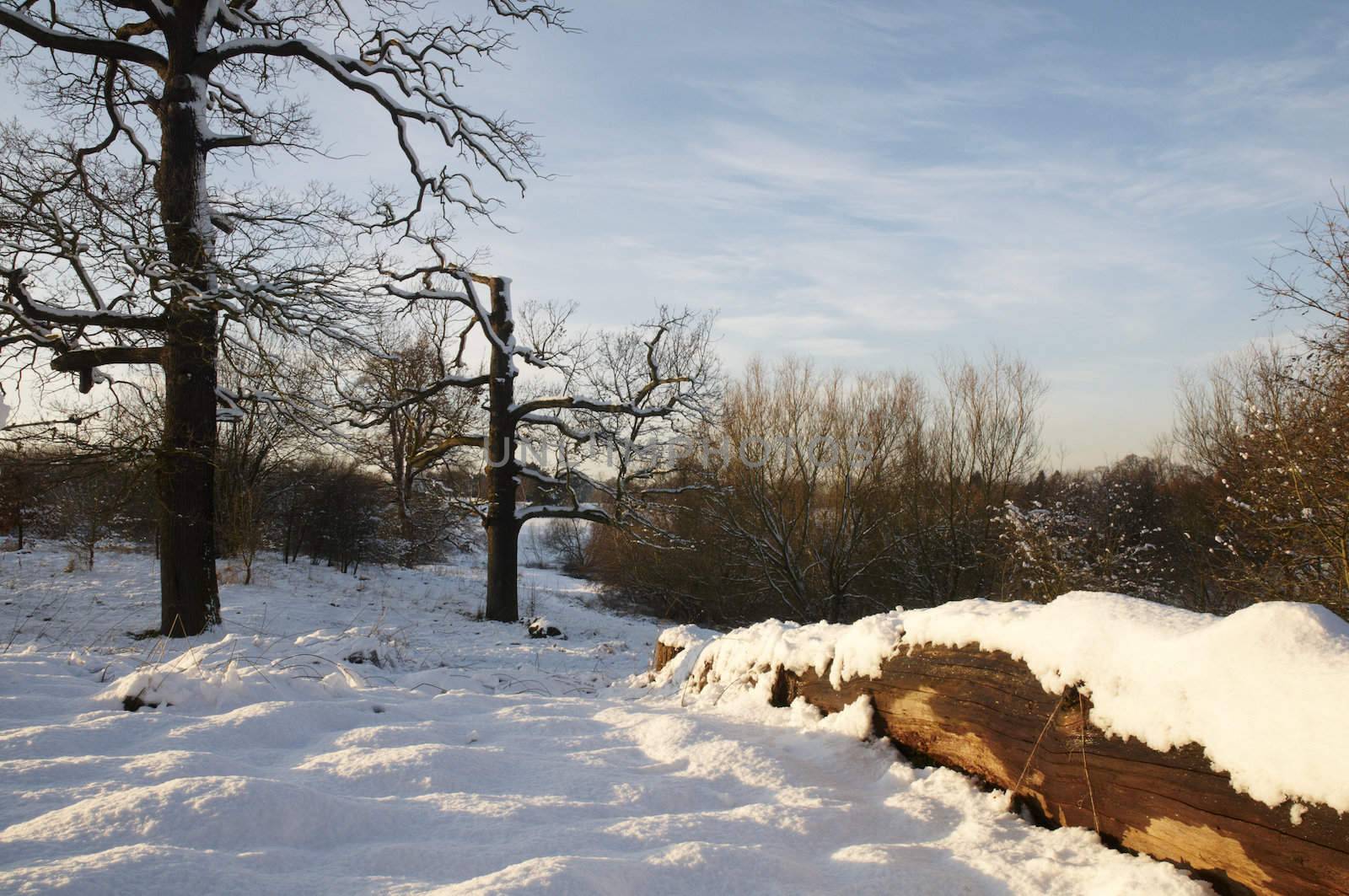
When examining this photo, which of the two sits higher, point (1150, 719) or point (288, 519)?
point (288, 519)

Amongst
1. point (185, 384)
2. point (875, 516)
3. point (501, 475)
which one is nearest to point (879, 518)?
point (875, 516)

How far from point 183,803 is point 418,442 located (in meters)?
13.1

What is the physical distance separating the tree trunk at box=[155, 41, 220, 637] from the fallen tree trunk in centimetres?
736

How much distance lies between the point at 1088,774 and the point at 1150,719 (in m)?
0.35

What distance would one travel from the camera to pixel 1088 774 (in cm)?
245

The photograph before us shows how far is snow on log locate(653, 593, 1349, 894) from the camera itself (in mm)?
1846

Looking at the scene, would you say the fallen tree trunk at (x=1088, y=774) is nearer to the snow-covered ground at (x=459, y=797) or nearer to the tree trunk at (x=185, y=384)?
the snow-covered ground at (x=459, y=797)

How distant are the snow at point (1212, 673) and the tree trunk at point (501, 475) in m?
11.8

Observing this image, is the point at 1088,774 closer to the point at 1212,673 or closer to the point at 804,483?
the point at 1212,673

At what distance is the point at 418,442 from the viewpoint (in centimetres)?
1475

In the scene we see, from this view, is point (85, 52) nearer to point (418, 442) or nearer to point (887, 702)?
point (418, 442)

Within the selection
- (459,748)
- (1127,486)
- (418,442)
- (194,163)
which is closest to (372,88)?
(194,163)

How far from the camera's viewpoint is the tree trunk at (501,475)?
14094 mm

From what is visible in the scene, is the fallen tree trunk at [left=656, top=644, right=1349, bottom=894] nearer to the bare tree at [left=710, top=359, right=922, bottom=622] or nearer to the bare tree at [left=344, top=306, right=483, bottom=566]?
the bare tree at [left=344, top=306, right=483, bottom=566]
